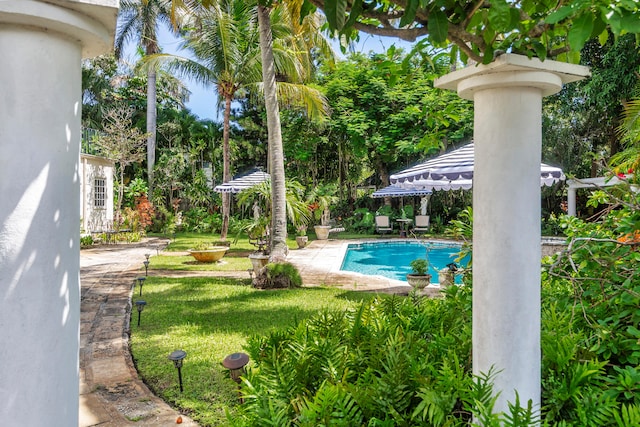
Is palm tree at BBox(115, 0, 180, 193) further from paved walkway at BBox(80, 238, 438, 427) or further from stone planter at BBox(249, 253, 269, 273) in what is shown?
stone planter at BBox(249, 253, 269, 273)

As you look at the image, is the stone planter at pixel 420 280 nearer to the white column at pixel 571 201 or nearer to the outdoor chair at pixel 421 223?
the white column at pixel 571 201

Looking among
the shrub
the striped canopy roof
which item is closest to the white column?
the striped canopy roof

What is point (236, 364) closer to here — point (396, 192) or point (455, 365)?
point (455, 365)

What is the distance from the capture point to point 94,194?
635 inches

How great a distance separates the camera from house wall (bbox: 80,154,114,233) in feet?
49.9

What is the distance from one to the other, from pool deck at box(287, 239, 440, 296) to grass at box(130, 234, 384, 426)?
1.99ft

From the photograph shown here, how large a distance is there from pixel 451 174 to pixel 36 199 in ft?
20.4

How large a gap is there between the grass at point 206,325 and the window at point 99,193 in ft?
27.4

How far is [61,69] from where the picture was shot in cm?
138

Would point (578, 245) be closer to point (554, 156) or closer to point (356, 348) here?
point (356, 348)

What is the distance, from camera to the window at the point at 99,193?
16.2m

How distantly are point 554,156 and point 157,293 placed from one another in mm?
17136

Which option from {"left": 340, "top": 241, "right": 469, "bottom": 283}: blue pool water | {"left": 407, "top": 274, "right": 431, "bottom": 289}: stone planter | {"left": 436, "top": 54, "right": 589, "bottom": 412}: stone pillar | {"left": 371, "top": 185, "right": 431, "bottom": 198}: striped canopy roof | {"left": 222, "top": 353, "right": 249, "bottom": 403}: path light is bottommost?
{"left": 340, "top": 241, "right": 469, "bottom": 283}: blue pool water

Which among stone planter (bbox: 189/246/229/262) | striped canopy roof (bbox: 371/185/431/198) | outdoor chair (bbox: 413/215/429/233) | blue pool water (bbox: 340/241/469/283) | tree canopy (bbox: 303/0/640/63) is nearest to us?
tree canopy (bbox: 303/0/640/63)
